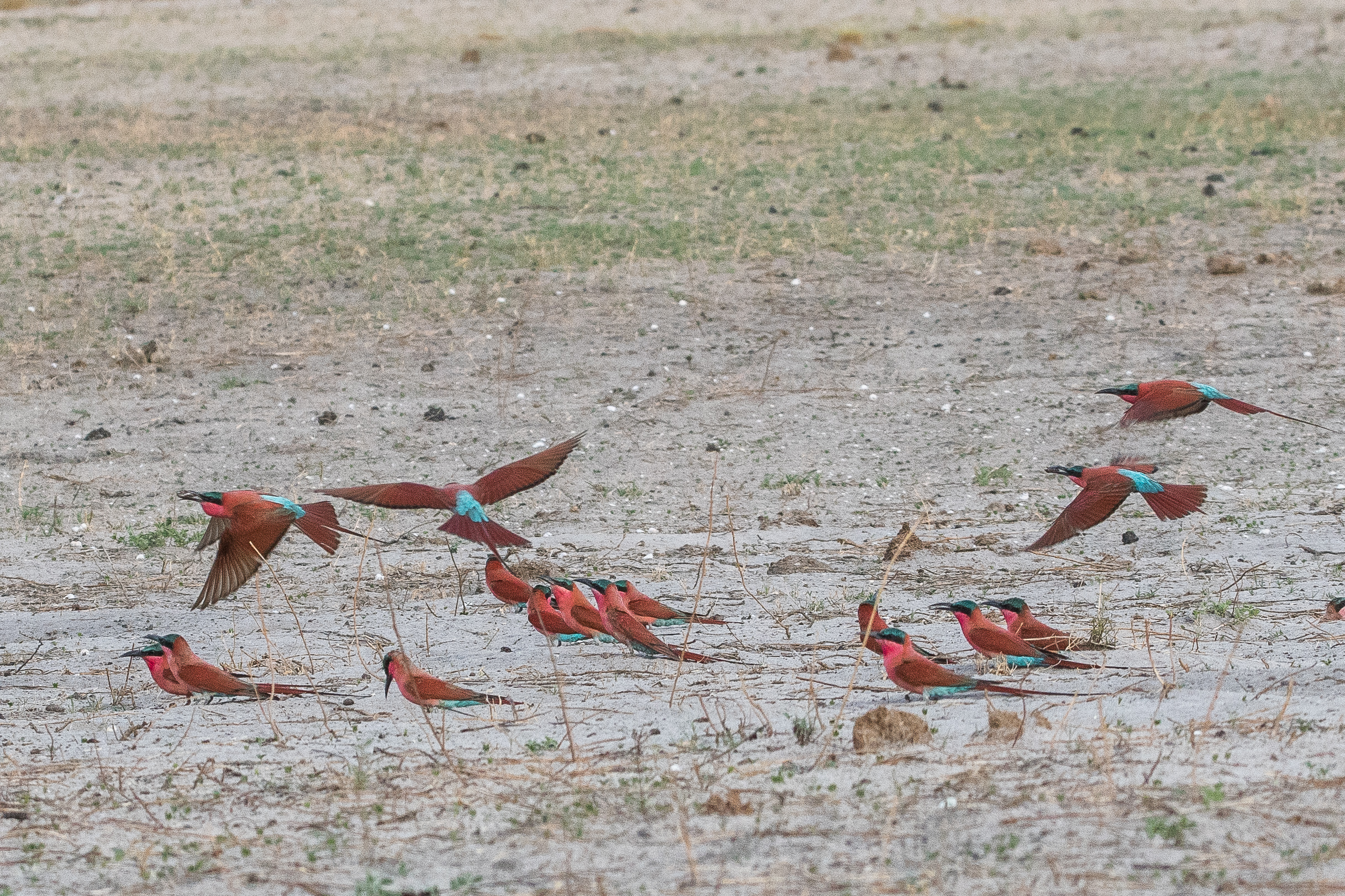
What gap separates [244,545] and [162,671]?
1.64ft

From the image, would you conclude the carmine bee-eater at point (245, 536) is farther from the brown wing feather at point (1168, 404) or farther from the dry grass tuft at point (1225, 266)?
the dry grass tuft at point (1225, 266)

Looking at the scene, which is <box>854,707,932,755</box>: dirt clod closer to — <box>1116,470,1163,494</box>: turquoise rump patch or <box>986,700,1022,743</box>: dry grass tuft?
<box>986,700,1022,743</box>: dry grass tuft

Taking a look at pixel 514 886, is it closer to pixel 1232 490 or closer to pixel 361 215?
pixel 1232 490

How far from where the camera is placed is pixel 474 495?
516 cm

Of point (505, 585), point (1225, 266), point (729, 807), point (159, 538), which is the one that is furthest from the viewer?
point (1225, 266)

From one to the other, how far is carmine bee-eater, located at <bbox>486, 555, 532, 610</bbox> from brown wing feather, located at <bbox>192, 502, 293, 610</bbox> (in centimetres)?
107

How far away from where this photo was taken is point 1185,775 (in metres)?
3.92

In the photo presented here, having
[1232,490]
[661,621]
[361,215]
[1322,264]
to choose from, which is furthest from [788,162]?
[661,621]

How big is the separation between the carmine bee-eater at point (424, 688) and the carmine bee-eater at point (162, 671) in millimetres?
718

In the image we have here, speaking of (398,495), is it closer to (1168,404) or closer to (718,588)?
(718,588)

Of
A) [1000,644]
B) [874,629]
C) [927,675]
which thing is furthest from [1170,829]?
[874,629]

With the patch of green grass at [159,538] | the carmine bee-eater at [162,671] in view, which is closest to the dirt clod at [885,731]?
the carmine bee-eater at [162,671]

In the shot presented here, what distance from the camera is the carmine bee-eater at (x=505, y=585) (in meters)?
5.92

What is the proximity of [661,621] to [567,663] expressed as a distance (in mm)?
420
